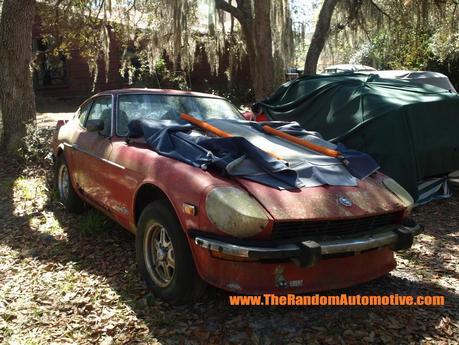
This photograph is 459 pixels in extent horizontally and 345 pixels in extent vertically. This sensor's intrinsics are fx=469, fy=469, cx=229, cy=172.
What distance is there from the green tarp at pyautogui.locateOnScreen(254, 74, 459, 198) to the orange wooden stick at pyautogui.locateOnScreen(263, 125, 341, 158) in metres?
1.79

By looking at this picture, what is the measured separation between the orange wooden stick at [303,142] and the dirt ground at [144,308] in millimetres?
1158

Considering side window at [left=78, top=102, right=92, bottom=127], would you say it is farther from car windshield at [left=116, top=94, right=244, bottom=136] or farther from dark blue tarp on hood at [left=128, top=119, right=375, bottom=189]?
dark blue tarp on hood at [left=128, top=119, right=375, bottom=189]

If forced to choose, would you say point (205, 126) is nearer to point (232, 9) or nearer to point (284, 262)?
point (284, 262)

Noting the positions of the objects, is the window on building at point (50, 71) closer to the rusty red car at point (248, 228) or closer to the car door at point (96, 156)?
the car door at point (96, 156)

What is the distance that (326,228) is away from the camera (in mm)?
3264

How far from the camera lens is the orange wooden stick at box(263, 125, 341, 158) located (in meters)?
4.16

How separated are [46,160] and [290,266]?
6.01 m

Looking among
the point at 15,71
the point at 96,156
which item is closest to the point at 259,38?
the point at 15,71

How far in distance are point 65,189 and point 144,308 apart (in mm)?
2930

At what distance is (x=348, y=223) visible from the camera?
3.35 meters

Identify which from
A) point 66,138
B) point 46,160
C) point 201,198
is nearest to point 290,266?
point 201,198

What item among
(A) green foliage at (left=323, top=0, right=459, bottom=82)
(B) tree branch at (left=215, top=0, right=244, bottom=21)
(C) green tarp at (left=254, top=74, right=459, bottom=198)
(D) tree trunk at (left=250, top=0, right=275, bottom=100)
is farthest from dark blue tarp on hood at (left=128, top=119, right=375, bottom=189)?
(A) green foliage at (left=323, top=0, right=459, bottom=82)

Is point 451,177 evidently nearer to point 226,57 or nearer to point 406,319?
point 406,319

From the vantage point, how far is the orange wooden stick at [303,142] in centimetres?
416
